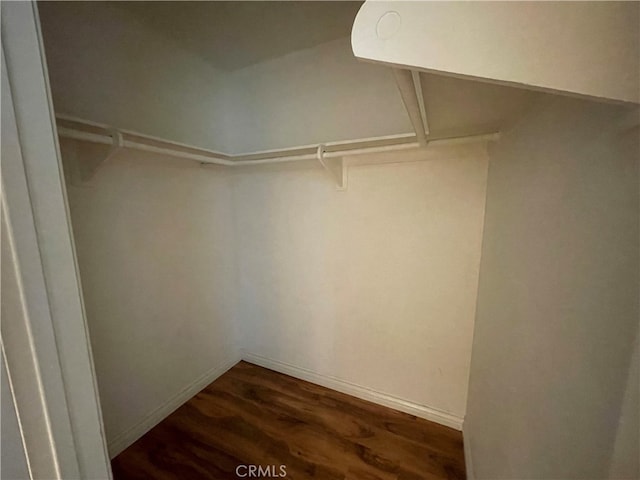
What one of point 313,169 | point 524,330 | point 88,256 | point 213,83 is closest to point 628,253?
point 524,330

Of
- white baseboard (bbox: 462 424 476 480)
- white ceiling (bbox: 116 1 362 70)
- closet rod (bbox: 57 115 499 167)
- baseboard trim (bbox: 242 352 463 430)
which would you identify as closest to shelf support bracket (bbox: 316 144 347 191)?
closet rod (bbox: 57 115 499 167)

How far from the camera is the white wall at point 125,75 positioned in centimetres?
124

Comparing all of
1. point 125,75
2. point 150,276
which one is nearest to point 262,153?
point 125,75

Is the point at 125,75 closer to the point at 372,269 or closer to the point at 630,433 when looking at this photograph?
the point at 372,269

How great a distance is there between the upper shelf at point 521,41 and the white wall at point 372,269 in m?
1.18

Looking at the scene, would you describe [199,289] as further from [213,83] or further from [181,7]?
[181,7]

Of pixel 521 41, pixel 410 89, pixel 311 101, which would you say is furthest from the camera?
pixel 311 101

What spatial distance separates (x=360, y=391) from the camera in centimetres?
196

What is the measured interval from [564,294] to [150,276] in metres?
1.92

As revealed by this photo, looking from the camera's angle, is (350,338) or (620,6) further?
(350,338)

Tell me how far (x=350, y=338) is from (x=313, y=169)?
124 centimetres

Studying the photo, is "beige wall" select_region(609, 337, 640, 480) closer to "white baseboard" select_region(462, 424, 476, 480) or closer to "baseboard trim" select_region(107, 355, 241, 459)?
"white baseboard" select_region(462, 424, 476, 480)

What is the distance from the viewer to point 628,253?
17.1 inches

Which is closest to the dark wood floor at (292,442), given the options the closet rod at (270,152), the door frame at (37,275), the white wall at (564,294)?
the white wall at (564,294)
